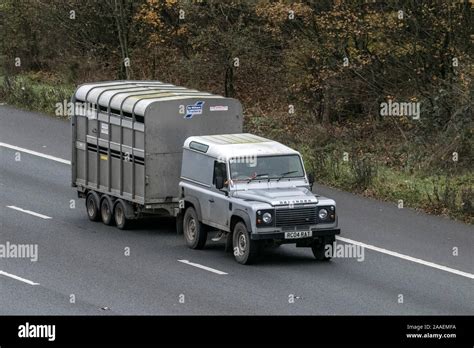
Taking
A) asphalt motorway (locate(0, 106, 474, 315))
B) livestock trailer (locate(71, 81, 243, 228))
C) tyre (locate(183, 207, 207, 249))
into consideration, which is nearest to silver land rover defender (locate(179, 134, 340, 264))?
tyre (locate(183, 207, 207, 249))

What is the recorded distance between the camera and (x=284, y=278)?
22781 mm

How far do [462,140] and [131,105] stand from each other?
996cm

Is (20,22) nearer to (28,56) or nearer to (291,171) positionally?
(28,56)

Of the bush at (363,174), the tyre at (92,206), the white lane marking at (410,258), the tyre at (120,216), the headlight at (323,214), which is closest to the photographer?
the white lane marking at (410,258)

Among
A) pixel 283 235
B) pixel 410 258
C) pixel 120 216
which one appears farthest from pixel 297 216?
pixel 120 216

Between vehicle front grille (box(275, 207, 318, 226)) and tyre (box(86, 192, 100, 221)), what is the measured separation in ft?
20.4

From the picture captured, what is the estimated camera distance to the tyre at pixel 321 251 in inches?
949

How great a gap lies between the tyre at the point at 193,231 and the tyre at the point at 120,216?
7.10ft

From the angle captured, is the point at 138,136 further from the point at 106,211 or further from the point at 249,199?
the point at 249,199

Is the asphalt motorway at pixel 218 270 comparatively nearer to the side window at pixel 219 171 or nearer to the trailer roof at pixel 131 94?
the side window at pixel 219 171

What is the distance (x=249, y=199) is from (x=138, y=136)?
3.83 metres

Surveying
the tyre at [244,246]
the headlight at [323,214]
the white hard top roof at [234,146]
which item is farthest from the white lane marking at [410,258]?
the tyre at [244,246]

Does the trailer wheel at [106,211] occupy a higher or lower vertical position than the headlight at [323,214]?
lower

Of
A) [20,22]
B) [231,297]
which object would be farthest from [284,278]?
[20,22]
